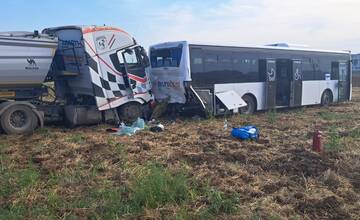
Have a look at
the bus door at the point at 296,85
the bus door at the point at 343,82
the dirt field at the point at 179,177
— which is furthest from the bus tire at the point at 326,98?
the dirt field at the point at 179,177

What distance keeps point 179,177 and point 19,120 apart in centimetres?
678

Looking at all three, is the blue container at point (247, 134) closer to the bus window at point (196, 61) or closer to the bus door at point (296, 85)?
the bus window at point (196, 61)

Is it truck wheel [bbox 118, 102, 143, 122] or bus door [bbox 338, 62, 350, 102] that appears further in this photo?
bus door [bbox 338, 62, 350, 102]

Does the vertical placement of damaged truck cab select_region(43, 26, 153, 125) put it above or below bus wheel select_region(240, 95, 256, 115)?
above

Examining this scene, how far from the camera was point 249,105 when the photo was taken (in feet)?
52.5

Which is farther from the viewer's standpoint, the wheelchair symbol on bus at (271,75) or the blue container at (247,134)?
the wheelchair symbol on bus at (271,75)

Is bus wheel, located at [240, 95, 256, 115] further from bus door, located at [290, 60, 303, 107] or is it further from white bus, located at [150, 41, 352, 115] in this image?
bus door, located at [290, 60, 303, 107]

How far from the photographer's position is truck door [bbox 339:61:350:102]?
65.7 feet

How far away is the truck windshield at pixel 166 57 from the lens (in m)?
13.8

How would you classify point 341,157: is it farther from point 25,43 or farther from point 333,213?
point 25,43

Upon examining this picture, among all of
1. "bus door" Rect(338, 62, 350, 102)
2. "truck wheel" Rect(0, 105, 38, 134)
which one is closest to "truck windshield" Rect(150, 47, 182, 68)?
"truck wheel" Rect(0, 105, 38, 134)

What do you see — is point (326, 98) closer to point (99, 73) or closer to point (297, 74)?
point (297, 74)

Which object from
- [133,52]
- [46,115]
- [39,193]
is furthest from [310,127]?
[39,193]

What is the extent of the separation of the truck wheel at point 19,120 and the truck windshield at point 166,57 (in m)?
4.67
